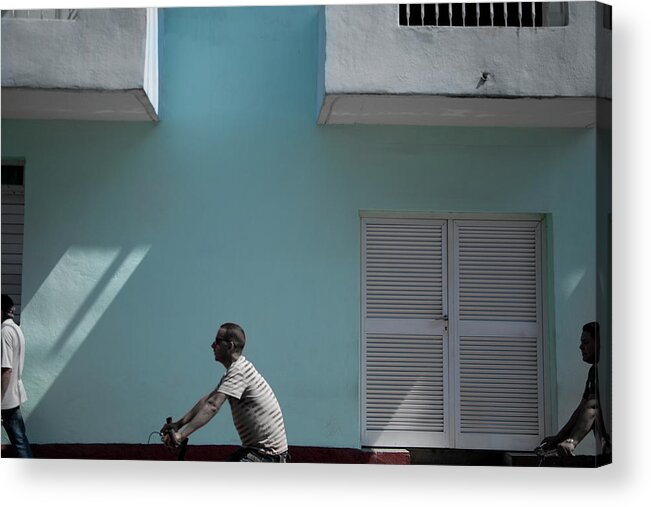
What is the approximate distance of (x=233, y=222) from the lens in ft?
22.2

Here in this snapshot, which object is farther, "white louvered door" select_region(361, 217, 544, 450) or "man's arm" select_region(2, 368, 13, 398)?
"white louvered door" select_region(361, 217, 544, 450)

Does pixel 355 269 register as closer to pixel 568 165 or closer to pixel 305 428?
pixel 305 428

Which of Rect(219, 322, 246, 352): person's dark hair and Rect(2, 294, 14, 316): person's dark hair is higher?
Rect(2, 294, 14, 316): person's dark hair

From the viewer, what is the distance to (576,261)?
6.80 meters

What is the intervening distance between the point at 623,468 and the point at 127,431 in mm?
2890

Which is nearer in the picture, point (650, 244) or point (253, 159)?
point (650, 244)

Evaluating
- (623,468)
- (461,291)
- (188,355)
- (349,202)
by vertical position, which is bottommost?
(623,468)

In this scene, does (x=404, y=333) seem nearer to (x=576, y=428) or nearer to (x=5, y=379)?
(x=576, y=428)

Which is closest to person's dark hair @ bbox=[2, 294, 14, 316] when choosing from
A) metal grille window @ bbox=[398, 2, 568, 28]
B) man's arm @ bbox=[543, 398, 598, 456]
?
metal grille window @ bbox=[398, 2, 568, 28]

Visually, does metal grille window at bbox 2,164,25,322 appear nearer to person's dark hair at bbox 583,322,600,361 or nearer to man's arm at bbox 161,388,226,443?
man's arm at bbox 161,388,226,443

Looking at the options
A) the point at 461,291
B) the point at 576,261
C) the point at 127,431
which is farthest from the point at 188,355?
the point at 576,261

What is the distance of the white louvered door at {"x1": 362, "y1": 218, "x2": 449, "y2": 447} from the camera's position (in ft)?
22.3

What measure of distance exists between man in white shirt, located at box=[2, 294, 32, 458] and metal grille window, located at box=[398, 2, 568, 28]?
9.80 ft

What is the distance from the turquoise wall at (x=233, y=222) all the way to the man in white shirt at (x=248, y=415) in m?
0.44
